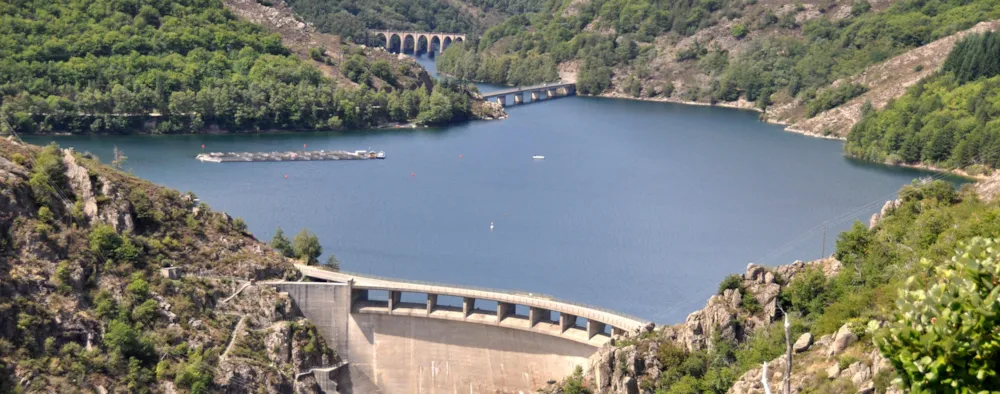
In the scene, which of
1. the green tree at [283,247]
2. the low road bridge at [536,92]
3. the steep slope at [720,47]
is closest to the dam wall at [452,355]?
the green tree at [283,247]

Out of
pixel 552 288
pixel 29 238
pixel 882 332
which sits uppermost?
pixel 882 332

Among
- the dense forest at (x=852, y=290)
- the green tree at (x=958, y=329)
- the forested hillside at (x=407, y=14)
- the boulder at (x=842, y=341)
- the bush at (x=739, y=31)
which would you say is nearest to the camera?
the green tree at (x=958, y=329)

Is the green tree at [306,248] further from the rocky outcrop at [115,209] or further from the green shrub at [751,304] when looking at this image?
the green shrub at [751,304]

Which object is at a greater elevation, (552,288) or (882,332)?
(882,332)

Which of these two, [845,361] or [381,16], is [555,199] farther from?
[381,16]

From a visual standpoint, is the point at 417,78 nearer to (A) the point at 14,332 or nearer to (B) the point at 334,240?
(B) the point at 334,240

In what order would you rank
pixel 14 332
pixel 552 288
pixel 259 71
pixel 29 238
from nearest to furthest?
1. pixel 14 332
2. pixel 29 238
3. pixel 552 288
4. pixel 259 71

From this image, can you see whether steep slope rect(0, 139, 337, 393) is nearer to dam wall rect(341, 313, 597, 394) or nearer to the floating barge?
dam wall rect(341, 313, 597, 394)

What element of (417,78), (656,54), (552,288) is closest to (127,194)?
(552,288)
